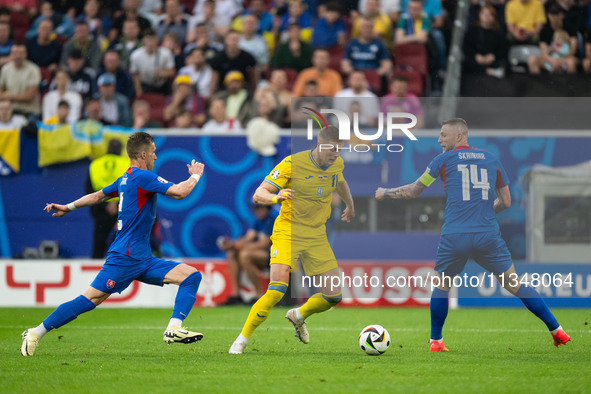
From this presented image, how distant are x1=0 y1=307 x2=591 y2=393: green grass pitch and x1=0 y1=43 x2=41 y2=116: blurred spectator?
5.52 metres

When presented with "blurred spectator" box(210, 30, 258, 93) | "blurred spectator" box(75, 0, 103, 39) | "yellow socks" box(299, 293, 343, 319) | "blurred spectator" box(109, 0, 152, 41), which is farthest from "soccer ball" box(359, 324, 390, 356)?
"blurred spectator" box(75, 0, 103, 39)

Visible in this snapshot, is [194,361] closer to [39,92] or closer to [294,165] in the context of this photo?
[294,165]

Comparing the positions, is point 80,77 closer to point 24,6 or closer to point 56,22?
point 56,22

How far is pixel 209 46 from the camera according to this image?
673 inches

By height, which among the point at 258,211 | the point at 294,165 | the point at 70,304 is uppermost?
the point at 294,165

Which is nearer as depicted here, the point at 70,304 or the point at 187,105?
the point at 70,304

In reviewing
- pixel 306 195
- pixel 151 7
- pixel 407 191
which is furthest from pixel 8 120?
pixel 407 191

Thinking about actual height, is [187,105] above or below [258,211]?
above

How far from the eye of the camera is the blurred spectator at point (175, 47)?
56.7 ft

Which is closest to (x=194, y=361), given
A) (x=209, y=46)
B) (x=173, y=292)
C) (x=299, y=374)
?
(x=299, y=374)

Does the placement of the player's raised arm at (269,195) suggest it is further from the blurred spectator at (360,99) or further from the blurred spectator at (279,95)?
the blurred spectator at (279,95)

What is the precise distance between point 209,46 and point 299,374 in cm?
1112

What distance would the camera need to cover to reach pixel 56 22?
60.3ft

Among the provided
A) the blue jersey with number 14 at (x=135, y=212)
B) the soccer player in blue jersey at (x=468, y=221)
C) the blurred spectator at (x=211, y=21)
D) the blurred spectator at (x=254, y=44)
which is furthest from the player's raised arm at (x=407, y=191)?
the blurred spectator at (x=211, y=21)
